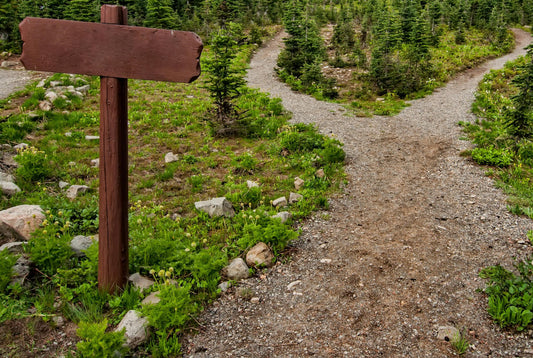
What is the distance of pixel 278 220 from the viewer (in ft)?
19.8

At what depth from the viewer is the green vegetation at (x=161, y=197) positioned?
4.39 meters

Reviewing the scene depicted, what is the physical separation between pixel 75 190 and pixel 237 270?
14.5 feet

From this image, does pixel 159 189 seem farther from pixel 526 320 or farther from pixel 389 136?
pixel 389 136

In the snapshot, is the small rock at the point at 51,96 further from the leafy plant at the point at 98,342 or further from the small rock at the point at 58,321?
the leafy plant at the point at 98,342

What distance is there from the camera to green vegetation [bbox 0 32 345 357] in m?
4.39

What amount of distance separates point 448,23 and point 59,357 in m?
43.3

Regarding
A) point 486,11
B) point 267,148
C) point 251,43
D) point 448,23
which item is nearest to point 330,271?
point 267,148

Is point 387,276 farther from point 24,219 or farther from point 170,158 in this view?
point 170,158

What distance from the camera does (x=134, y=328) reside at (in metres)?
3.97

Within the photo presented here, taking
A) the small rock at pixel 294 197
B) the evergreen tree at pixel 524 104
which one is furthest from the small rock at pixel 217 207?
the evergreen tree at pixel 524 104

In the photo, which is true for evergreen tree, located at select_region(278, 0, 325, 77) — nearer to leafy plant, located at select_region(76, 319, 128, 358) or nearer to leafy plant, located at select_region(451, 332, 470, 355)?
leafy plant, located at select_region(451, 332, 470, 355)

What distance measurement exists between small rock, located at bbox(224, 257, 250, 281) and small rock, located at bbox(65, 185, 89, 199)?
413 centimetres

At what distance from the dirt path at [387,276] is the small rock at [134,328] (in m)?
0.52

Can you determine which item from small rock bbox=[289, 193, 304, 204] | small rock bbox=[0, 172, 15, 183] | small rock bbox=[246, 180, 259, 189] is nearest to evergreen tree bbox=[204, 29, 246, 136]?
small rock bbox=[246, 180, 259, 189]
